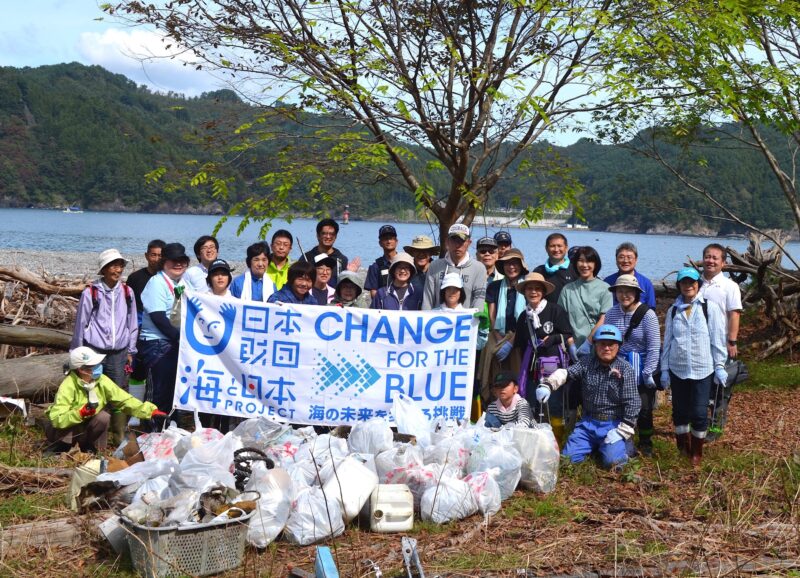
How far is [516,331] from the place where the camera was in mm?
7172

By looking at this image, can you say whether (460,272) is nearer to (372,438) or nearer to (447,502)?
(372,438)

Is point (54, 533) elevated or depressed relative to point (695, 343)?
depressed

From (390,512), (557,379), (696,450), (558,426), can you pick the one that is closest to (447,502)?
(390,512)

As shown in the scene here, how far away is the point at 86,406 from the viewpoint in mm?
6562

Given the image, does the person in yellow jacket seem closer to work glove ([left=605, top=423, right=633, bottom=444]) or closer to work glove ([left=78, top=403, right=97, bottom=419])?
work glove ([left=78, top=403, right=97, bottom=419])

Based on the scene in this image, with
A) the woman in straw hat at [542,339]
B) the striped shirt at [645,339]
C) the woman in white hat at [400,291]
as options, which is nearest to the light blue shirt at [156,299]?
the woman in white hat at [400,291]

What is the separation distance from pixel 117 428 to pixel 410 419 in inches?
98.0

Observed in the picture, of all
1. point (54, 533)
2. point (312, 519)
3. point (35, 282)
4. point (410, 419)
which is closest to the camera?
point (54, 533)

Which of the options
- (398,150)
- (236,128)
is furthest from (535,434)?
(236,128)

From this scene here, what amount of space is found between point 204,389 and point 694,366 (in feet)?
13.3

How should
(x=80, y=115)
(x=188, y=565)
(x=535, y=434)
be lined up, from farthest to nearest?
(x=80, y=115) < (x=535, y=434) < (x=188, y=565)

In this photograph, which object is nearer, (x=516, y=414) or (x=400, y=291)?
(x=516, y=414)

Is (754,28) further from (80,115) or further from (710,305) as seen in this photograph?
(80,115)

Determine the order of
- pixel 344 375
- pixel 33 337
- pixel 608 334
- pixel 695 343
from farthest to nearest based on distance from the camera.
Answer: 1. pixel 33 337
2. pixel 344 375
3. pixel 695 343
4. pixel 608 334
